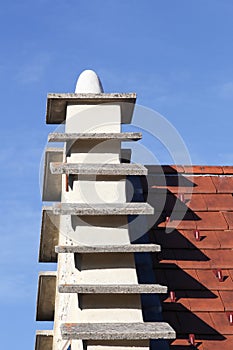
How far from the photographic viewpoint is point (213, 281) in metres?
10.1

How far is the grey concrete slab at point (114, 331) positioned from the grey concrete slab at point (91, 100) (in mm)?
2669

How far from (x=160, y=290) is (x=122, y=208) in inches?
37.0

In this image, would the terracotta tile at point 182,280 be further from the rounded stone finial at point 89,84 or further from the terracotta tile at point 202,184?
the rounded stone finial at point 89,84

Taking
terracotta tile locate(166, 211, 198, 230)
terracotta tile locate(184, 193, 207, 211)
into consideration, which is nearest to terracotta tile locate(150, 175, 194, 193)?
terracotta tile locate(184, 193, 207, 211)

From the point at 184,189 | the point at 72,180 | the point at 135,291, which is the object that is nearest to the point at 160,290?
the point at 135,291

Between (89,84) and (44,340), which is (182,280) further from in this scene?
(44,340)

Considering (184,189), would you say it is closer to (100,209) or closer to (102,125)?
(102,125)

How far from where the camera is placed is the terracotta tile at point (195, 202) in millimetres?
11293

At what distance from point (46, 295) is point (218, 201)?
8.93 ft

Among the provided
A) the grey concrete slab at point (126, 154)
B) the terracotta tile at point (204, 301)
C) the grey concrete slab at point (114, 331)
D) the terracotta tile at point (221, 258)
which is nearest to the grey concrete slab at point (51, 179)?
the grey concrete slab at point (126, 154)

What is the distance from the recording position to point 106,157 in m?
9.71

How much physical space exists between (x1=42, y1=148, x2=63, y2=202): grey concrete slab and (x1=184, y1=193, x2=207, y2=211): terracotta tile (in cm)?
166

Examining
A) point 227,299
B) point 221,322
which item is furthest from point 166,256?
point 221,322

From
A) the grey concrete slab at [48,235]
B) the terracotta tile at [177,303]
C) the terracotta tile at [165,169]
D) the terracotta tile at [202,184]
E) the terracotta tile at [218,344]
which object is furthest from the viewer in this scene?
the terracotta tile at [165,169]
